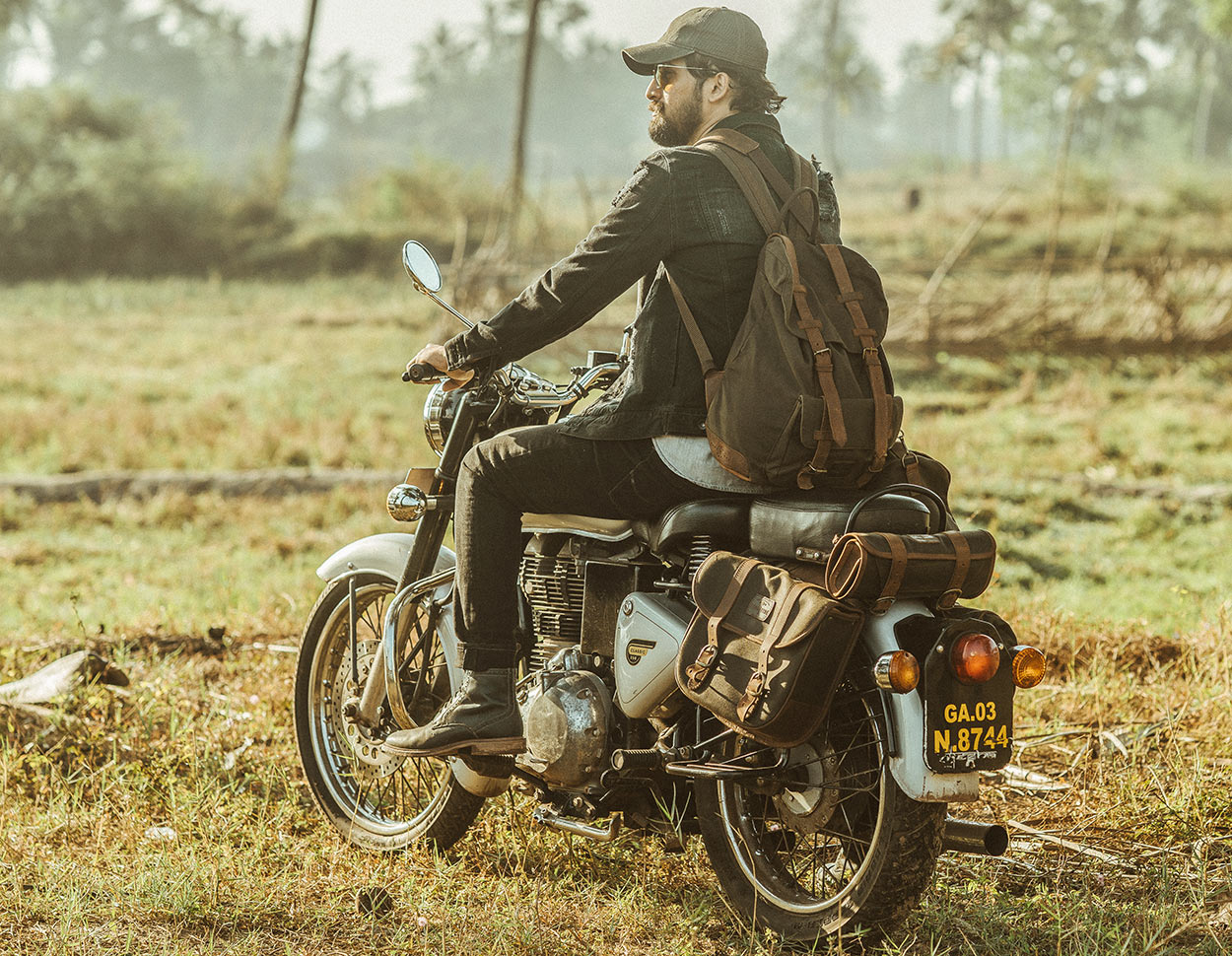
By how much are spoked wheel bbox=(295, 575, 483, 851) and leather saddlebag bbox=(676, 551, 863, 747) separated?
1179mm

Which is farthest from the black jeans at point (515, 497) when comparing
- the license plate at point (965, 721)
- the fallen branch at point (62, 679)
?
the fallen branch at point (62, 679)

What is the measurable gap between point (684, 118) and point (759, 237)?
1.54ft

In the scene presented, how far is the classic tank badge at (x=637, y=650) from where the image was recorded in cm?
375

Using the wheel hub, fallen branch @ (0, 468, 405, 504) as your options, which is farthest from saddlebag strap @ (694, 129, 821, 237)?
fallen branch @ (0, 468, 405, 504)

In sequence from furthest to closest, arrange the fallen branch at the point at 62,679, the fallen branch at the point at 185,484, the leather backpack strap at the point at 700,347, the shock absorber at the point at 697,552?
the fallen branch at the point at 185,484 < the fallen branch at the point at 62,679 < the shock absorber at the point at 697,552 < the leather backpack strap at the point at 700,347

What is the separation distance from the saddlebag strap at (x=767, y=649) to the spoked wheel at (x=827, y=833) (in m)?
0.27

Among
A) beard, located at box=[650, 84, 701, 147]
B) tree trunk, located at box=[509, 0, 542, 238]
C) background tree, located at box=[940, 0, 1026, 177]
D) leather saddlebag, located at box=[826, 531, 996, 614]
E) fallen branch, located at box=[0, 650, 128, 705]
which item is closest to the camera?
leather saddlebag, located at box=[826, 531, 996, 614]

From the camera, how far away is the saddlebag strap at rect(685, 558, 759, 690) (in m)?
3.46

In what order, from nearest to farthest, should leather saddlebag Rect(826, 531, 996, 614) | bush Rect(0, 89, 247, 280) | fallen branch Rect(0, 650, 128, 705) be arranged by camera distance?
leather saddlebag Rect(826, 531, 996, 614), fallen branch Rect(0, 650, 128, 705), bush Rect(0, 89, 247, 280)

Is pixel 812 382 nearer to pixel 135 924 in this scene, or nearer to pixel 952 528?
pixel 952 528

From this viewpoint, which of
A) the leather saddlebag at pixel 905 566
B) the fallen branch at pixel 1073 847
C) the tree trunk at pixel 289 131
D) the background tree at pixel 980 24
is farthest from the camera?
the background tree at pixel 980 24

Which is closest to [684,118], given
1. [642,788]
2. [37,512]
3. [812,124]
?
[642,788]

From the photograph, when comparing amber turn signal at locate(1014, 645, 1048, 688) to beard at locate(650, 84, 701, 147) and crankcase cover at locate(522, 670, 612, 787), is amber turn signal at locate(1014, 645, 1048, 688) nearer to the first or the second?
crankcase cover at locate(522, 670, 612, 787)

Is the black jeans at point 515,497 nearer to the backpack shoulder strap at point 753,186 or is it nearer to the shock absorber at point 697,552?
the shock absorber at point 697,552
